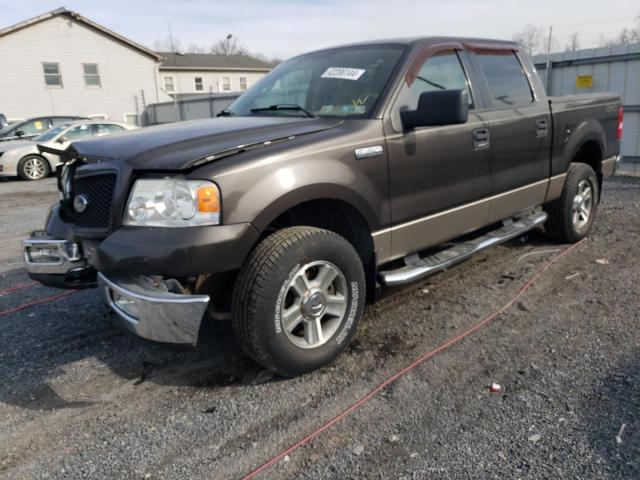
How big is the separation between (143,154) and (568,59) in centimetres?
1028

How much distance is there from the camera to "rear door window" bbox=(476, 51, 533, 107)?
170 inches

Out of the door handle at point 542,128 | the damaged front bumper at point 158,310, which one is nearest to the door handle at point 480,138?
the door handle at point 542,128

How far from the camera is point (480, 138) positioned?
3.97 meters

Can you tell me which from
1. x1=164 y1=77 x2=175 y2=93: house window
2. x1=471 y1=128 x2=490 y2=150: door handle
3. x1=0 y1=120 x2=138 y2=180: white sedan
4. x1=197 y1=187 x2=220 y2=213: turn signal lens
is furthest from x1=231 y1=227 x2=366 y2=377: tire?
x1=164 y1=77 x2=175 y2=93: house window

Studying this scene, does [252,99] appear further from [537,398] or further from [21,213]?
[21,213]

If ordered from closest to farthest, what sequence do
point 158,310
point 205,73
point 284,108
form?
point 158,310 < point 284,108 < point 205,73

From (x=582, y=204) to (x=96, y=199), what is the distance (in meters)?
4.73

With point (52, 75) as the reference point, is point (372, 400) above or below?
below

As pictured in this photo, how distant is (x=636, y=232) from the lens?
590cm

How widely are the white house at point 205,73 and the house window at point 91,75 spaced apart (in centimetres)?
699

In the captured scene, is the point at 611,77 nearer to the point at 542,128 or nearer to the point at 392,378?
the point at 542,128

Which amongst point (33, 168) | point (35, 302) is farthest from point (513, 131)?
point (33, 168)

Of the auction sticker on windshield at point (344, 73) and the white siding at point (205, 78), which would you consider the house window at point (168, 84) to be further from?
the auction sticker on windshield at point (344, 73)

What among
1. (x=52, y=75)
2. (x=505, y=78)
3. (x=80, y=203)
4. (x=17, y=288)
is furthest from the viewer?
(x=52, y=75)
